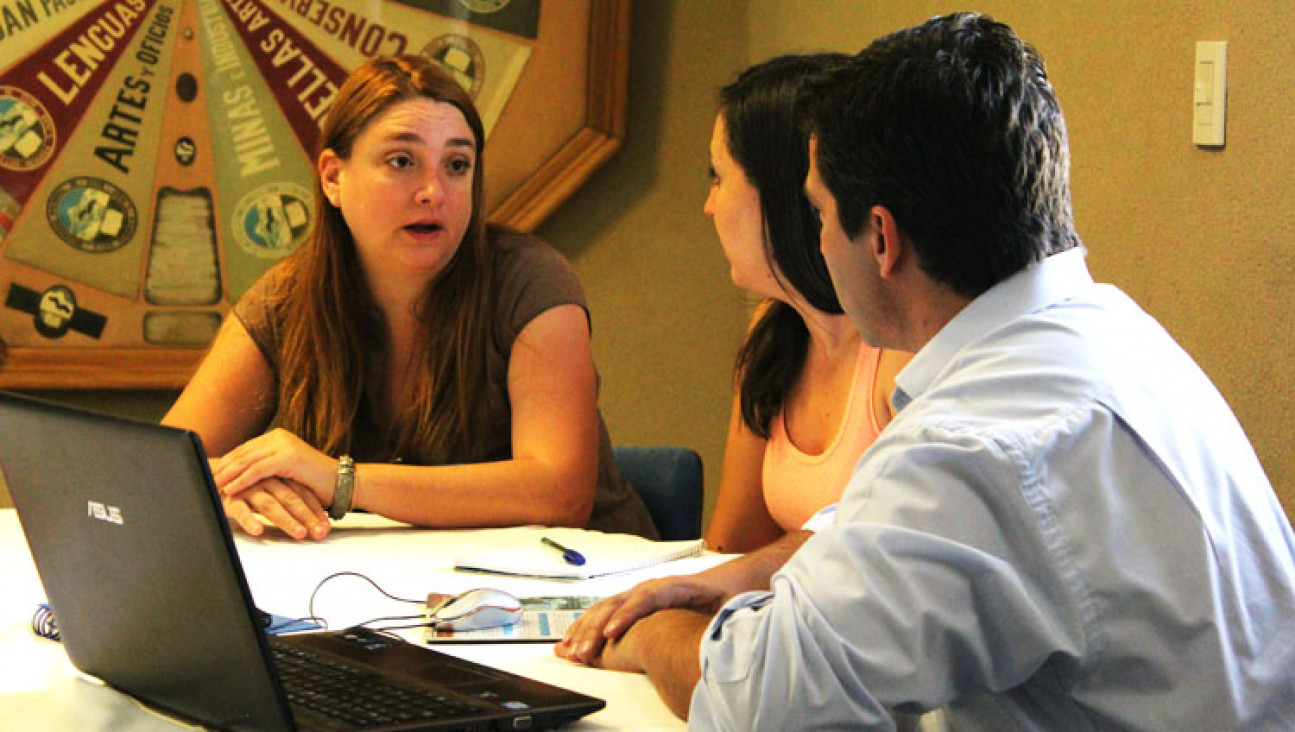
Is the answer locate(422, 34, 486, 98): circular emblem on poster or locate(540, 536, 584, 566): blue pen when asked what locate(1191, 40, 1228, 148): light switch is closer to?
locate(540, 536, 584, 566): blue pen

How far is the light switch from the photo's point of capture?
1.82 meters

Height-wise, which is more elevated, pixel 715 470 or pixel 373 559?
pixel 373 559

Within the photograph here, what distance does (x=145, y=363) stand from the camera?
9.59 feet

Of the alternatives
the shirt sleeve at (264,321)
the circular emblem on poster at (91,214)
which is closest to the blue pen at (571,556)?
the shirt sleeve at (264,321)

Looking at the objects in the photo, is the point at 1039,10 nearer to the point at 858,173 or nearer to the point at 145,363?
the point at 858,173

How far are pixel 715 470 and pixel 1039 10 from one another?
56.2 inches

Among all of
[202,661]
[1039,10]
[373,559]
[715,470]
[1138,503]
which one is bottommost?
[715,470]

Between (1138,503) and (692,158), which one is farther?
(692,158)

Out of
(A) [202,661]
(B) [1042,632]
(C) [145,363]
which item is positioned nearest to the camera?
(B) [1042,632]

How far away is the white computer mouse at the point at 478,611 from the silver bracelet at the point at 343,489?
57 cm

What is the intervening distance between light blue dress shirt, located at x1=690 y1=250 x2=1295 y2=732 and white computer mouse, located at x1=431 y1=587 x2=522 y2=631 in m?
0.40

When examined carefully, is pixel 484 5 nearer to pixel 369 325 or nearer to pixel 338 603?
pixel 369 325

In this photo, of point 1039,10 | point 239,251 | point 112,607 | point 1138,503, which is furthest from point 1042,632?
point 239,251

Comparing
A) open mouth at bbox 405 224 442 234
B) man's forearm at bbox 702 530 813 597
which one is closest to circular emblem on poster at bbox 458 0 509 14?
open mouth at bbox 405 224 442 234
